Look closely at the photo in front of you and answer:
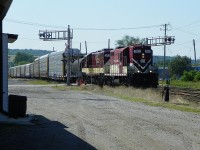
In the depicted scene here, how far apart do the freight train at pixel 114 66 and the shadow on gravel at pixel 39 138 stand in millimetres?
21121

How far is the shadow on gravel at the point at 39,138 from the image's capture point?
31.3 ft

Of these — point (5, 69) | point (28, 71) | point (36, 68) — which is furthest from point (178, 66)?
point (5, 69)

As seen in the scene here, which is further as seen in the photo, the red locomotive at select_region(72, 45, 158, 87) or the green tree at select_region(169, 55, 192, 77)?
the green tree at select_region(169, 55, 192, 77)

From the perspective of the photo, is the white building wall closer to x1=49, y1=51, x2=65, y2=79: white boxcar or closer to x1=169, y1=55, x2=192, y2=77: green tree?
x1=49, y1=51, x2=65, y2=79: white boxcar

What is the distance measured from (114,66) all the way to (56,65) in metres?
21.0

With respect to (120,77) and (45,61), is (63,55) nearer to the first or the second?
(45,61)

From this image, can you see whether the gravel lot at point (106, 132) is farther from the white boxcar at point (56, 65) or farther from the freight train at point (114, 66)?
the white boxcar at point (56, 65)

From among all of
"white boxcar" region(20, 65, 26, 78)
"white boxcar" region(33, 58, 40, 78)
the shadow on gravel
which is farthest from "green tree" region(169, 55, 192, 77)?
the shadow on gravel

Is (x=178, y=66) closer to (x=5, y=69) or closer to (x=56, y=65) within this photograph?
(x=56, y=65)

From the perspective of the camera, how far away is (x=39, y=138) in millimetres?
10758

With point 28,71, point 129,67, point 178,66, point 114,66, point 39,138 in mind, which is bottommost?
point 39,138

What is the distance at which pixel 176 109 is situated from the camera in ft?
60.9

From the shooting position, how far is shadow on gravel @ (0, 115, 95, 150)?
9534 mm

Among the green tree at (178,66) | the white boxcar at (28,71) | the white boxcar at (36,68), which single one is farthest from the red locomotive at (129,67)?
the green tree at (178,66)
